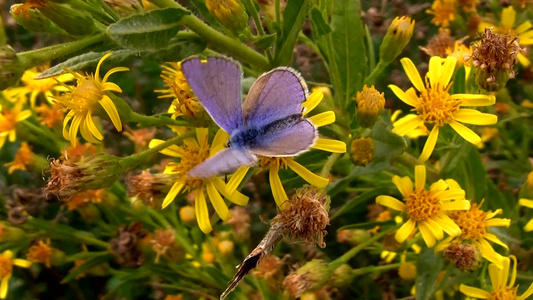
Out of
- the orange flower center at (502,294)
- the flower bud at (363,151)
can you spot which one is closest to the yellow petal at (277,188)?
the flower bud at (363,151)

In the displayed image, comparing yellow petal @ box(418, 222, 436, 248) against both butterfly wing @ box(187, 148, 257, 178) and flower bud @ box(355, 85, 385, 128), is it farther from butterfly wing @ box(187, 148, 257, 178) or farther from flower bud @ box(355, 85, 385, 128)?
butterfly wing @ box(187, 148, 257, 178)

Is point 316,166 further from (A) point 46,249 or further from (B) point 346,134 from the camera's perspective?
(A) point 46,249

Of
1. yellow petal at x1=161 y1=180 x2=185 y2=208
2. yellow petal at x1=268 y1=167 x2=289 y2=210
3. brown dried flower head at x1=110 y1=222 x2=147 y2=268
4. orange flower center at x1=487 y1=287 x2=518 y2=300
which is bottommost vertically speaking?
orange flower center at x1=487 y1=287 x2=518 y2=300

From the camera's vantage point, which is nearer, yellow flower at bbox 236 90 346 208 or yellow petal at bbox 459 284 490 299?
yellow flower at bbox 236 90 346 208

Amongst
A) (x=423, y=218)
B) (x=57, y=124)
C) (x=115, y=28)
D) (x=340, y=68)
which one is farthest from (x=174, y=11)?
(x=57, y=124)

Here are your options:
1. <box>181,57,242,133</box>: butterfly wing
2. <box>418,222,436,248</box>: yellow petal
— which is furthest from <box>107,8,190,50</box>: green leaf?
<box>418,222,436,248</box>: yellow petal

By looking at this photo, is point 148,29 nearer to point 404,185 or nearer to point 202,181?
point 202,181
